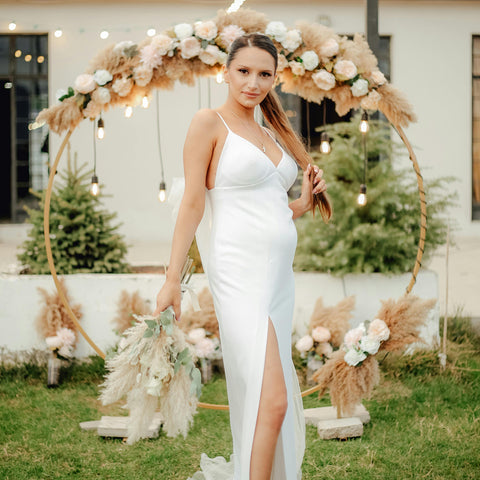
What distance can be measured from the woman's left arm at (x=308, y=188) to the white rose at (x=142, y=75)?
64.3 inches

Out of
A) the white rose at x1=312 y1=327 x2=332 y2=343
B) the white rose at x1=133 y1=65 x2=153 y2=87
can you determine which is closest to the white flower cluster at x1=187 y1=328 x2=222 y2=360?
the white rose at x1=312 y1=327 x2=332 y2=343

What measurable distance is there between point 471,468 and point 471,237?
905 cm

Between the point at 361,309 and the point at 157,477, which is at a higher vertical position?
the point at 361,309

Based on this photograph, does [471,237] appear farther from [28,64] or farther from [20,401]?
[20,401]

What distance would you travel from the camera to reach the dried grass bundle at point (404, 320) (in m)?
4.55

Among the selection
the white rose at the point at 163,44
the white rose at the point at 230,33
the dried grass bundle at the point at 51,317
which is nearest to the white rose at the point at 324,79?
the white rose at the point at 230,33

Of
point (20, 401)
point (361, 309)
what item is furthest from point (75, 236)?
point (361, 309)

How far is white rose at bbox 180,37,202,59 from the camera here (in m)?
4.42

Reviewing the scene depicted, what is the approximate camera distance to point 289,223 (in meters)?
3.00

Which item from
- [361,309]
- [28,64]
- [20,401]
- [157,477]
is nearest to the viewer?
[157,477]

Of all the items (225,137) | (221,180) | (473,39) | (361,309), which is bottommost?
(361,309)

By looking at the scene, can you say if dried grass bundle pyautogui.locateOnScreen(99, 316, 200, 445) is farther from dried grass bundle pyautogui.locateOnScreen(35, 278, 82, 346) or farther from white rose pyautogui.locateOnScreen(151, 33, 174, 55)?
dried grass bundle pyautogui.locateOnScreen(35, 278, 82, 346)

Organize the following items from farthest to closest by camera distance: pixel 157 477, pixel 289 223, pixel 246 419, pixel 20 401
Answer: pixel 20 401 < pixel 157 477 < pixel 289 223 < pixel 246 419

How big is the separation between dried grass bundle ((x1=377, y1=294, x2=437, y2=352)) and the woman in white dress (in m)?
1.80
